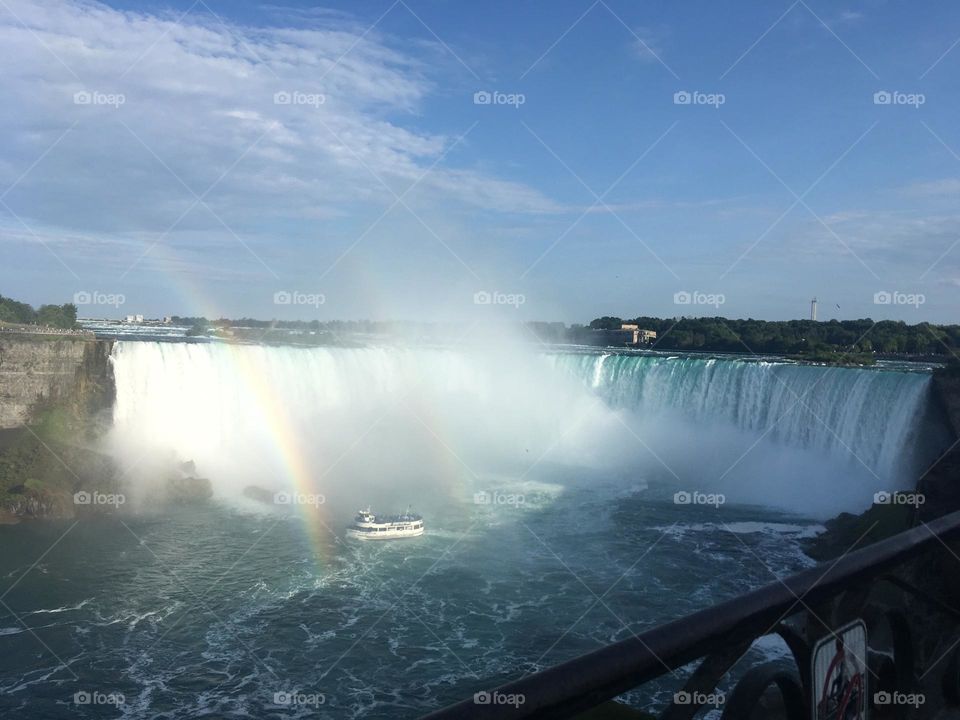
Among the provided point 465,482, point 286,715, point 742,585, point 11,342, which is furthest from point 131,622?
point 11,342

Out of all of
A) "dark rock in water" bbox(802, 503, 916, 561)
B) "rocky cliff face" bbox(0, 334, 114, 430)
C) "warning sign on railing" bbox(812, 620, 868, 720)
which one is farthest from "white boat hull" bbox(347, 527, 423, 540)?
"warning sign on railing" bbox(812, 620, 868, 720)

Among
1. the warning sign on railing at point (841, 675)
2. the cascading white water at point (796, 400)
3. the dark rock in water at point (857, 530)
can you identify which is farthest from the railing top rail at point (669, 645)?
the cascading white water at point (796, 400)

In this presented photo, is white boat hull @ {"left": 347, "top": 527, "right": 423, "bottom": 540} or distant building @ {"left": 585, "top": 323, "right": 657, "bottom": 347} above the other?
distant building @ {"left": 585, "top": 323, "right": 657, "bottom": 347}

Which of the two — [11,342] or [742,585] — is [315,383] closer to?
[11,342]

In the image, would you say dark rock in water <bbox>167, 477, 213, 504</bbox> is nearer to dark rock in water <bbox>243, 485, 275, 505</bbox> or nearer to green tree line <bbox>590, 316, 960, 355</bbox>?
dark rock in water <bbox>243, 485, 275, 505</bbox>

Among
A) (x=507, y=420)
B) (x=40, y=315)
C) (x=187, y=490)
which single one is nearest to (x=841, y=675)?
(x=187, y=490)

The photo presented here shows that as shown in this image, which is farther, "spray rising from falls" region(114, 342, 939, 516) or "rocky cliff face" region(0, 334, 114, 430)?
"rocky cliff face" region(0, 334, 114, 430)

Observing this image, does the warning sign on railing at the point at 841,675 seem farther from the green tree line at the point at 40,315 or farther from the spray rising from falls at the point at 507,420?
the green tree line at the point at 40,315
